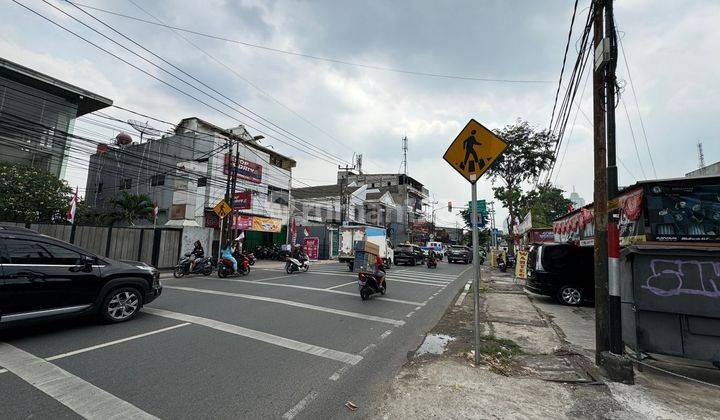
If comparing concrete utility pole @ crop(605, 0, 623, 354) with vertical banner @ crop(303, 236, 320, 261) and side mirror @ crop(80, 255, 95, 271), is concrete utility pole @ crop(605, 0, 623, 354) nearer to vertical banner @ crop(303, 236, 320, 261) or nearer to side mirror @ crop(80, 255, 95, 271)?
side mirror @ crop(80, 255, 95, 271)

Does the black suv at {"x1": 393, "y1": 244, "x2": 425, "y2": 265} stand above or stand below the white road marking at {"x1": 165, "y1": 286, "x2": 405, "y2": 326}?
above

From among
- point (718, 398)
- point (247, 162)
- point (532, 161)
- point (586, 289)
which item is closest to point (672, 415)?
point (718, 398)

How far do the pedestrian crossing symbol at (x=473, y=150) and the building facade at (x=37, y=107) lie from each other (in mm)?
27095

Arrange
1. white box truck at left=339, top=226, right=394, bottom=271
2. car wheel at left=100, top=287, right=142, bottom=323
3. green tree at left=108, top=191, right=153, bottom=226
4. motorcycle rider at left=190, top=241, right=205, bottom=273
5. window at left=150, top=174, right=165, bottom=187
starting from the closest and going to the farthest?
car wheel at left=100, top=287, right=142, bottom=323
motorcycle rider at left=190, top=241, right=205, bottom=273
white box truck at left=339, top=226, right=394, bottom=271
green tree at left=108, top=191, right=153, bottom=226
window at left=150, top=174, right=165, bottom=187

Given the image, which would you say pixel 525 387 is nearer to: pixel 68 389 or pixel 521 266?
pixel 68 389

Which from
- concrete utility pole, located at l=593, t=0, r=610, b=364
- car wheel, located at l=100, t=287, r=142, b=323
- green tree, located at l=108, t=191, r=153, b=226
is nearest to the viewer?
concrete utility pole, located at l=593, t=0, r=610, b=364

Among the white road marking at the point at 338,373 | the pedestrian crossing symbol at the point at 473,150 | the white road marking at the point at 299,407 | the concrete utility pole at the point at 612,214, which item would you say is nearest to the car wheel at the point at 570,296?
the concrete utility pole at the point at 612,214

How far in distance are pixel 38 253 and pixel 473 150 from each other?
7.27 metres

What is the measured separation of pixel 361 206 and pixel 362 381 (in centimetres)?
4453

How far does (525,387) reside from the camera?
3895mm

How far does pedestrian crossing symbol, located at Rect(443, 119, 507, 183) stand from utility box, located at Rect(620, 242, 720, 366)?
8.57ft

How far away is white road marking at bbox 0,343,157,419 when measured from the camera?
315 cm

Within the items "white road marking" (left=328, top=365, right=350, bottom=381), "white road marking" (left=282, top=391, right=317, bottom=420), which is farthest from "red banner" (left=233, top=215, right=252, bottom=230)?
"white road marking" (left=282, top=391, right=317, bottom=420)

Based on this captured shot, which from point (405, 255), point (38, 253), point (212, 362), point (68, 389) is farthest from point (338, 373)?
point (405, 255)
